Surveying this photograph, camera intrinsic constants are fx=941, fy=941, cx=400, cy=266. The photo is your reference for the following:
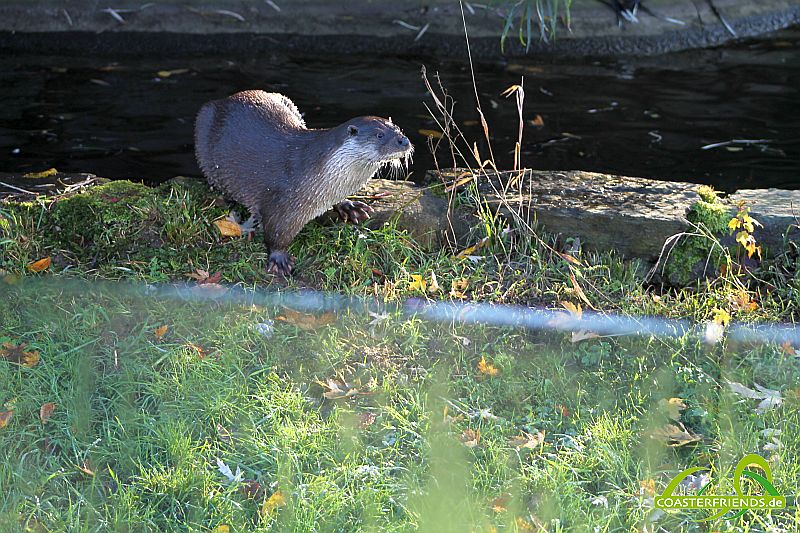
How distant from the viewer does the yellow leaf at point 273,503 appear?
10.0 feet

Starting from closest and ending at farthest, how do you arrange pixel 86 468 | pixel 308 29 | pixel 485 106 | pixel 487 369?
1. pixel 86 468
2. pixel 487 369
3. pixel 485 106
4. pixel 308 29

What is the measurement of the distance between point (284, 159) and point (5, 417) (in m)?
1.71

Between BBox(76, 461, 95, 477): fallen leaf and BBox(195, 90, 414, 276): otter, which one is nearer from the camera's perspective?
BBox(76, 461, 95, 477): fallen leaf

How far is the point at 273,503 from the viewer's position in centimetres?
308

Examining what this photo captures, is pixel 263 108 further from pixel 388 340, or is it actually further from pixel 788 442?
pixel 788 442

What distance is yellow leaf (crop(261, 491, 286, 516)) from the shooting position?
10.0 ft

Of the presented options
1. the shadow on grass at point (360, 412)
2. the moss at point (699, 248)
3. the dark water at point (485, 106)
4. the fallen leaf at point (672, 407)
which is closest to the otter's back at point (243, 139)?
the shadow on grass at point (360, 412)

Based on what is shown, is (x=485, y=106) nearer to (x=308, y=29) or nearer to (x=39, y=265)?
(x=308, y=29)

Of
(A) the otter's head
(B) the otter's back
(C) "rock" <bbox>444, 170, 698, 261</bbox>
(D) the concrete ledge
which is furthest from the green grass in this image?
(D) the concrete ledge

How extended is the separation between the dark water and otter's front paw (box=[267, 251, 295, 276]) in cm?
182

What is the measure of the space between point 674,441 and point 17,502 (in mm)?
2262

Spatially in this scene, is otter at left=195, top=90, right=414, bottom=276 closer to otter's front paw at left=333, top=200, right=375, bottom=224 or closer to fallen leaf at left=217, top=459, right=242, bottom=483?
otter's front paw at left=333, top=200, right=375, bottom=224

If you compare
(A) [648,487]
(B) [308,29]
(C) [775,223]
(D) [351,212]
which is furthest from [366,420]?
(B) [308,29]

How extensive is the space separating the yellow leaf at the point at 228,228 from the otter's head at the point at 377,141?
0.78 meters
